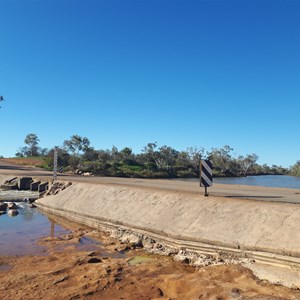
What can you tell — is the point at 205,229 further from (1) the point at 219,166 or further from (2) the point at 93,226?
(1) the point at 219,166

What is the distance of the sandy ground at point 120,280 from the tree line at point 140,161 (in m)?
37.0

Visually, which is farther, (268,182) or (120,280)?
(268,182)

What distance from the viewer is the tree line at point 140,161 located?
5200 cm

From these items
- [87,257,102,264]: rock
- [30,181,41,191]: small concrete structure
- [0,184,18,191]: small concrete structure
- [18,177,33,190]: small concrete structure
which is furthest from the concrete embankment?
[0,184,18,191]: small concrete structure

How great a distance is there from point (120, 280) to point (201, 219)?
3.51 metres

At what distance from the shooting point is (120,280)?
22.5 ft

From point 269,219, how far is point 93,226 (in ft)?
22.9

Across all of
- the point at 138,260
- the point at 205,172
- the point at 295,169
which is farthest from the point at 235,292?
the point at 295,169

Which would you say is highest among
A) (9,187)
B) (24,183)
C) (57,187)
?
(24,183)

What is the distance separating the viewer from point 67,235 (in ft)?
37.0

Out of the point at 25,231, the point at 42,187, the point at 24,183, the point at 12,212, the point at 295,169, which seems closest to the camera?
the point at 25,231

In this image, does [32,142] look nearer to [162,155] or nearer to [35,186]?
[162,155]

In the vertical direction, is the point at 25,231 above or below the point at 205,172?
below

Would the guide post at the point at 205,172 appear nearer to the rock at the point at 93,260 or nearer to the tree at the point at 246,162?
the rock at the point at 93,260
